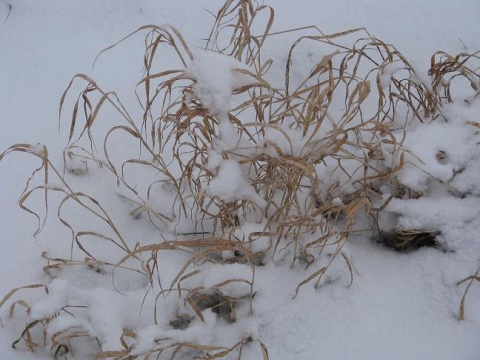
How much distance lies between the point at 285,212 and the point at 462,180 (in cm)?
38

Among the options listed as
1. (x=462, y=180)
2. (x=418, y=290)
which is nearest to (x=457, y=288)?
(x=418, y=290)

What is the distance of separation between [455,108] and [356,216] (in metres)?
0.33

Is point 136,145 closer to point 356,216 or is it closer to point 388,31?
point 356,216

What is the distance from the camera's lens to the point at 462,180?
3.42ft

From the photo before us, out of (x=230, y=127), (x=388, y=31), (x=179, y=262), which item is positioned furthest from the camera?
(x=388, y=31)

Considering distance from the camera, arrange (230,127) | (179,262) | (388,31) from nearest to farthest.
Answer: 1. (230,127)
2. (179,262)
3. (388,31)

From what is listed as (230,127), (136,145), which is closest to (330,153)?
(230,127)

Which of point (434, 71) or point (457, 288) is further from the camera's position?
point (434, 71)

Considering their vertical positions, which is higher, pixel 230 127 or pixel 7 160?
pixel 230 127

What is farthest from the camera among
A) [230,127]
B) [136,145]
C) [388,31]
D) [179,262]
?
[388,31]

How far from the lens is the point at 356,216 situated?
111 cm

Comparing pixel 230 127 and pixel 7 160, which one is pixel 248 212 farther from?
pixel 7 160

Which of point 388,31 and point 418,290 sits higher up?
point 388,31

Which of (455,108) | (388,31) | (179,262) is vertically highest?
(388,31)
